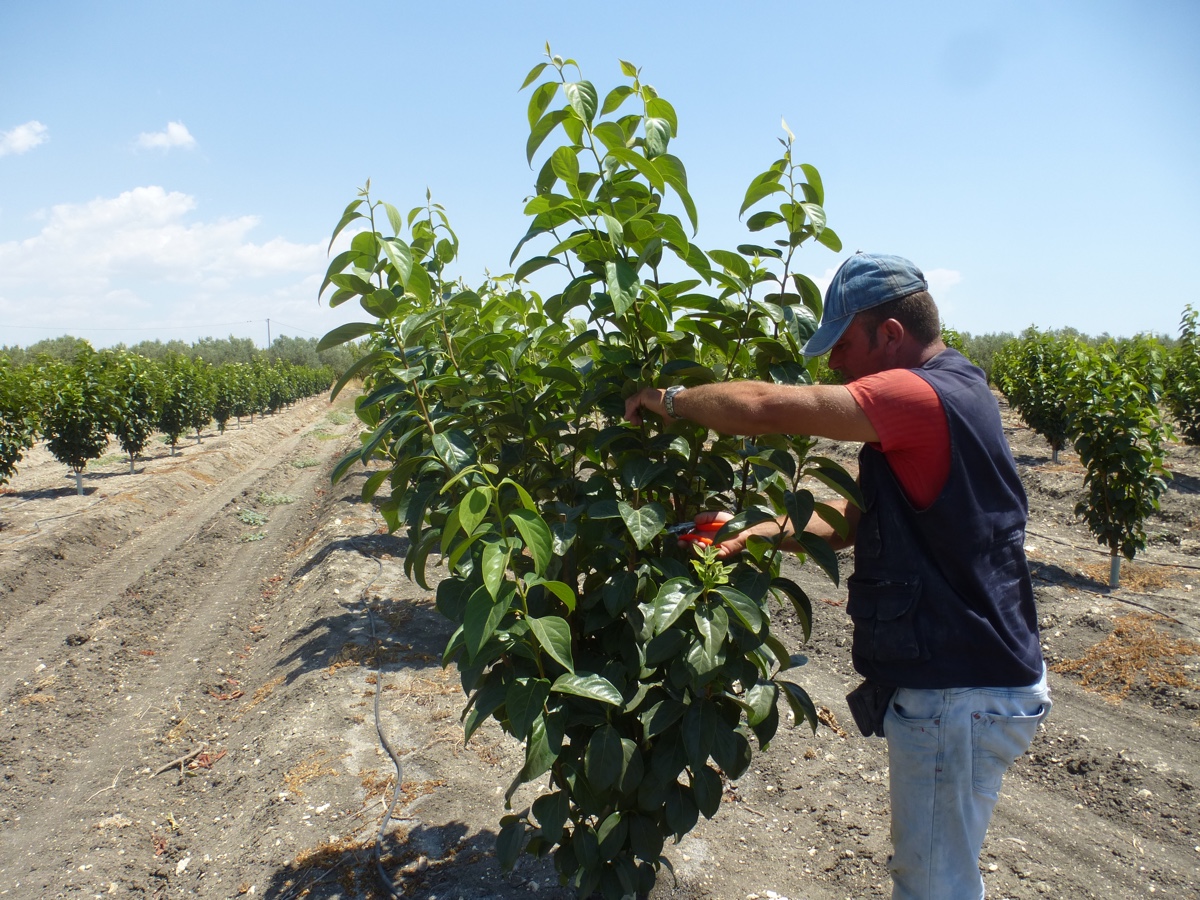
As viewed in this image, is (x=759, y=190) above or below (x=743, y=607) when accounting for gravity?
above

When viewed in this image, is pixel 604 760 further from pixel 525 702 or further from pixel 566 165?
pixel 566 165

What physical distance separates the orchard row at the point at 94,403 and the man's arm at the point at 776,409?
17071mm

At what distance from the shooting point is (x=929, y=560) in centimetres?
208

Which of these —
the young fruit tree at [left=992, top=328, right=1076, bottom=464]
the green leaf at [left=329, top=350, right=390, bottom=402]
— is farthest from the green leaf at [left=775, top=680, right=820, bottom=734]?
the young fruit tree at [left=992, top=328, right=1076, bottom=464]

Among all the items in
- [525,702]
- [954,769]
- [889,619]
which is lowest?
[954,769]

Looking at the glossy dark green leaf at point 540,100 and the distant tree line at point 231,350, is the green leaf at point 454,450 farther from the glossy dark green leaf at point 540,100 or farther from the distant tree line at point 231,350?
the distant tree line at point 231,350

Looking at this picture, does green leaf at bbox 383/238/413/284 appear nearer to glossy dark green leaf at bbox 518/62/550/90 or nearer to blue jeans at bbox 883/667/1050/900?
glossy dark green leaf at bbox 518/62/550/90

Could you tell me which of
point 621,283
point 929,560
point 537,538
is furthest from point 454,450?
point 929,560

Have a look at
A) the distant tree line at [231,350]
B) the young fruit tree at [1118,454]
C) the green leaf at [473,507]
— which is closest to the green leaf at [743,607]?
the green leaf at [473,507]

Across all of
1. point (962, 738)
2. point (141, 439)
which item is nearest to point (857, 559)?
point (962, 738)

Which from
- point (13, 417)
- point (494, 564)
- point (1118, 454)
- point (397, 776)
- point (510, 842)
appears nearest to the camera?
point (494, 564)

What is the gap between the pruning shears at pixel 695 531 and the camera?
7.30 feet

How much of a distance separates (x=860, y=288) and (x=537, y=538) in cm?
114

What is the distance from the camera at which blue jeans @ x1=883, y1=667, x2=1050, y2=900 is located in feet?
6.71
